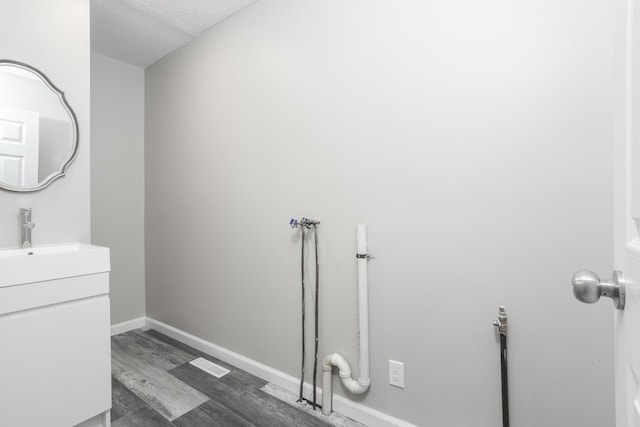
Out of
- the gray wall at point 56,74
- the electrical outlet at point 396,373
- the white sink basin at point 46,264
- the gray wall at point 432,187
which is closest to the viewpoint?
the gray wall at point 432,187

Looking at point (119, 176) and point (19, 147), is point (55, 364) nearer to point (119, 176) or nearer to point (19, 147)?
point (19, 147)

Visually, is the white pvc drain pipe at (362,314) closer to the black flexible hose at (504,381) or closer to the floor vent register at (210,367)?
the black flexible hose at (504,381)

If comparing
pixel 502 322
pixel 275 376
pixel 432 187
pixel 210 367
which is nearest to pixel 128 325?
pixel 210 367

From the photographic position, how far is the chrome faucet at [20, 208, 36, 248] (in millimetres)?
1591

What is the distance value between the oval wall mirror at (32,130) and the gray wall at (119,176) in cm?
98

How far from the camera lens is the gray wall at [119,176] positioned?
8.75ft

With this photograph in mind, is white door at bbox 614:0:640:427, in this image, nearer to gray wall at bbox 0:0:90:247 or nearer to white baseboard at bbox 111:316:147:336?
gray wall at bbox 0:0:90:247

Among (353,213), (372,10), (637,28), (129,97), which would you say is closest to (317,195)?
(353,213)

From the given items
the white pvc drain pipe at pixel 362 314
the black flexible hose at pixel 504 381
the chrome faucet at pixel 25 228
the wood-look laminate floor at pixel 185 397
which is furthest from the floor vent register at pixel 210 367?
the black flexible hose at pixel 504 381

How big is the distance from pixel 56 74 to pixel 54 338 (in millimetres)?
1415

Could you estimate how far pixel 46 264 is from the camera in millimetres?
1380

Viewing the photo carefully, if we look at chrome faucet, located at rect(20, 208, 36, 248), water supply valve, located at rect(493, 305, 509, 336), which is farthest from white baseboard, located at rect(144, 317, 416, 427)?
chrome faucet, located at rect(20, 208, 36, 248)

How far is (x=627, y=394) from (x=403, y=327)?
1.00 metres

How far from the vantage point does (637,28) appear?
17.4 inches
